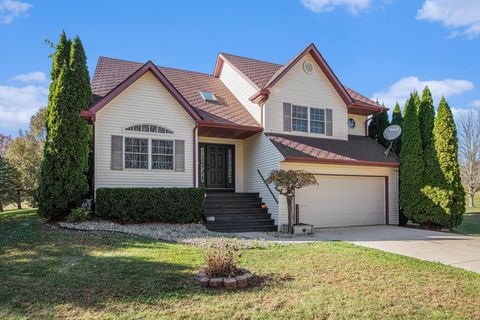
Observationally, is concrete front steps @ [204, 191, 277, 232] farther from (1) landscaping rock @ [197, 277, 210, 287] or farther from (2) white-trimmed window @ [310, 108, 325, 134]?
(1) landscaping rock @ [197, 277, 210, 287]

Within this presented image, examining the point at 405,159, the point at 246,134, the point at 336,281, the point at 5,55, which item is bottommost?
the point at 336,281

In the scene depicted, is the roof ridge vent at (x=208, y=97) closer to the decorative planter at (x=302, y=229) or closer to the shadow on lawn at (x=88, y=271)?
the decorative planter at (x=302, y=229)

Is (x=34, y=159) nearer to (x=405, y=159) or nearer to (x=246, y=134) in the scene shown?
(x=246, y=134)

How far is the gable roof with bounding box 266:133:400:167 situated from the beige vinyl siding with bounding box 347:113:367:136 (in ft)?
3.59

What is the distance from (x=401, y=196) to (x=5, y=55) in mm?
16572

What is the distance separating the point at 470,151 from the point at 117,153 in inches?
1204

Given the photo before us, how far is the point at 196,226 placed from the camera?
11.4m

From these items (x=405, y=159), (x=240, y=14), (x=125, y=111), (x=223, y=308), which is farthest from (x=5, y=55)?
(x=405, y=159)

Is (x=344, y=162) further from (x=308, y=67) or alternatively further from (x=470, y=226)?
(x=470, y=226)

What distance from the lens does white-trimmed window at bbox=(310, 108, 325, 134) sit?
588 inches

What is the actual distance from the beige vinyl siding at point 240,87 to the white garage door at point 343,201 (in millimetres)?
3762

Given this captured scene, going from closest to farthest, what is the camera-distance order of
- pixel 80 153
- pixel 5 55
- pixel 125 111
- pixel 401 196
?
pixel 80 153
pixel 125 111
pixel 5 55
pixel 401 196

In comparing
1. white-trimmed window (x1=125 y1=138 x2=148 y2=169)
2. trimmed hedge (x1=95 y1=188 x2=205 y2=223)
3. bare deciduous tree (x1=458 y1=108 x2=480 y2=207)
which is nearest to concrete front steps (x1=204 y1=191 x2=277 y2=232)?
trimmed hedge (x1=95 y1=188 x2=205 y2=223)

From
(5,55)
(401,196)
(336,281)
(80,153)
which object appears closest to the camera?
(336,281)
